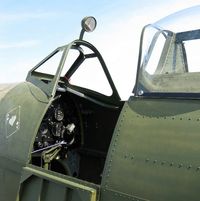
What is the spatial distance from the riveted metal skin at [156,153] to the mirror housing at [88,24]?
6.36 feet

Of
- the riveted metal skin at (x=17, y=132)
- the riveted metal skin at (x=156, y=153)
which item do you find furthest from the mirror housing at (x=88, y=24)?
the riveted metal skin at (x=156, y=153)

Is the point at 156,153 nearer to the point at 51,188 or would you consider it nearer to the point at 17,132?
the point at 51,188

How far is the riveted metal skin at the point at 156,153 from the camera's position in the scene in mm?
3443

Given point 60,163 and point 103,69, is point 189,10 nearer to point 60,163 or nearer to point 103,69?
point 103,69

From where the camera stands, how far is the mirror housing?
5.77 m

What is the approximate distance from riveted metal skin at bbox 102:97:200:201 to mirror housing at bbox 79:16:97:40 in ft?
6.36

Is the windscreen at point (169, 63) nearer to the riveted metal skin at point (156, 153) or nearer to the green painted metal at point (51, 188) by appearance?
the riveted metal skin at point (156, 153)

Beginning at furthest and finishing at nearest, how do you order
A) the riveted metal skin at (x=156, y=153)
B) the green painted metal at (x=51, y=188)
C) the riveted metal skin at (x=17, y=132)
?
the riveted metal skin at (x=17, y=132) → the green painted metal at (x=51, y=188) → the riveted metal skin at (x=156, y=153)

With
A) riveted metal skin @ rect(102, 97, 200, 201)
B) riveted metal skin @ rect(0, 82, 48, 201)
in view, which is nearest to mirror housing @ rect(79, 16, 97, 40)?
riveted metal skin @ rect(0, 82, 48, 201)

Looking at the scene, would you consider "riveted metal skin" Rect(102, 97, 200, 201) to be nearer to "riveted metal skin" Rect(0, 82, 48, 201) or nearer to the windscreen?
the windscreen

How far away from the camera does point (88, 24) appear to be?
578 centimetres

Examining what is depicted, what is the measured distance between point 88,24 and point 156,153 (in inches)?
103

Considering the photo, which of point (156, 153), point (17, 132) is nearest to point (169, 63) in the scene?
point (156, 153)

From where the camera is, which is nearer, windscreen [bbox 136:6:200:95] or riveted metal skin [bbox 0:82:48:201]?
windscreen [bbox 136:6:200:95]
